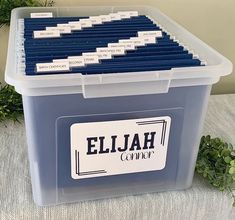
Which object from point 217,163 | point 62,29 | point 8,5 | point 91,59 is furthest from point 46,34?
point 217,163

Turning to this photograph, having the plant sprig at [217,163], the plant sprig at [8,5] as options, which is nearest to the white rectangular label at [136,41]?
the plant sprig at [217,163]

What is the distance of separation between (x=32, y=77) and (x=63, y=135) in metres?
0.10

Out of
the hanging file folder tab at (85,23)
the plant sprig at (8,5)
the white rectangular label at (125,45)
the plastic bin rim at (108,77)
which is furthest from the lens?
the plant sprig at (8,5)

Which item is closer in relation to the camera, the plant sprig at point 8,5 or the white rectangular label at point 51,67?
the white rectangular label at point 51,67

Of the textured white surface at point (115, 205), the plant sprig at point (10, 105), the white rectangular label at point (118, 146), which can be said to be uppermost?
the white rectangular label at point (118, 146)

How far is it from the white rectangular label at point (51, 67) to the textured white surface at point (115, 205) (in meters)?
0.20

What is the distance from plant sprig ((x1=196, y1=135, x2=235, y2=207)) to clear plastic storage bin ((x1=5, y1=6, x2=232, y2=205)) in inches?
1.3

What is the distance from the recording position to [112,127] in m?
0.56

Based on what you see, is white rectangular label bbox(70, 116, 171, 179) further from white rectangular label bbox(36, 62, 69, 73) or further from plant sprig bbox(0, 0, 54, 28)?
plant sprig bbox(0, 0, 54, 28)

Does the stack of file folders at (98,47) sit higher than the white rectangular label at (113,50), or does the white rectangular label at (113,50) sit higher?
the white rectangular label at (113,50)

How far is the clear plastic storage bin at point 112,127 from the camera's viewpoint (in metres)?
0.53

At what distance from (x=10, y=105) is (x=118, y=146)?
1.11 feet

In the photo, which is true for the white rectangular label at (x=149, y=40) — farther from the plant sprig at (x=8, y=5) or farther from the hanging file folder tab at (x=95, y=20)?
the plant sprig at (x=8, y=5)

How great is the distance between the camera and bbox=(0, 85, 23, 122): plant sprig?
0.81m
